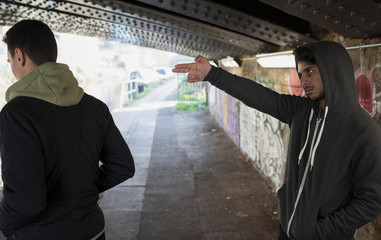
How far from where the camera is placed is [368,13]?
2.00 m

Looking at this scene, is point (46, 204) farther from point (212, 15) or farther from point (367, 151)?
point (212, 15)

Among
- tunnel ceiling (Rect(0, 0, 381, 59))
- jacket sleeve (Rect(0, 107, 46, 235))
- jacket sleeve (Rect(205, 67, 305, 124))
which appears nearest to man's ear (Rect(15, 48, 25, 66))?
jacket sleeve (Rect(0, 107, 46, 235))

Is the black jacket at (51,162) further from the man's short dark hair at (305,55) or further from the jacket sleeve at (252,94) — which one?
the man's short dark hair at (305,55)

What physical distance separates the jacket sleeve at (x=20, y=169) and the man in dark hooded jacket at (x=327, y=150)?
3.51 ft

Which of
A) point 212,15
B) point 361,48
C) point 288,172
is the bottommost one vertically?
point 288,172

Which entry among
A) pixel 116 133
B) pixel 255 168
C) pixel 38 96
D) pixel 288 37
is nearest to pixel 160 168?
pixel 255 168

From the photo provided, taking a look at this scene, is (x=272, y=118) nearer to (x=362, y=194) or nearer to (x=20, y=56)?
(x=362, y=194)

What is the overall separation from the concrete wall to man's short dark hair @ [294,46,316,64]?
89 centimetres

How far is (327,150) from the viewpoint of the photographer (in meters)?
1.88

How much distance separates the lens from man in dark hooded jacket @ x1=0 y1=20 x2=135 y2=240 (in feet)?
5.26

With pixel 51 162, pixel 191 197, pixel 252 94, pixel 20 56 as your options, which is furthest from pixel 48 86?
pixel 191 197

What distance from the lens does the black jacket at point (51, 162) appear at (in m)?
1.60

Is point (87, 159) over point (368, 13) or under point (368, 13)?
under

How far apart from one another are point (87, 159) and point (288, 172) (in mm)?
1387
